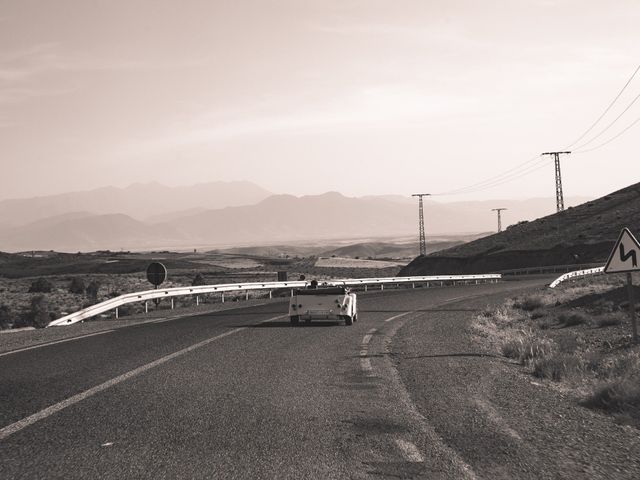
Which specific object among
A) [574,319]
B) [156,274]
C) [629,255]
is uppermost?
[629,255]

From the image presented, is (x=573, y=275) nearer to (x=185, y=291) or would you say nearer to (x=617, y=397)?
(x=185, y=291)

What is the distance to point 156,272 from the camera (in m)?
27.1

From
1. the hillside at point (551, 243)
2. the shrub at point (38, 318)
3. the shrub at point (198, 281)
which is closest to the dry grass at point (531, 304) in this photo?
the shrub at point (38, 318)

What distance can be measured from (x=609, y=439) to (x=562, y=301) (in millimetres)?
23399

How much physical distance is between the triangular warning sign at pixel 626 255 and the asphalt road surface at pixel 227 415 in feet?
15.0

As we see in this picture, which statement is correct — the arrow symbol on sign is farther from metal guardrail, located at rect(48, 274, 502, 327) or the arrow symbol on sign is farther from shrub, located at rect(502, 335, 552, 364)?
metal guardrail, located at rect(48, 274, 502, 327)

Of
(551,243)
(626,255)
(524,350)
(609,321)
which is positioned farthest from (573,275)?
(551,243)

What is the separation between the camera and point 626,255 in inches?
507

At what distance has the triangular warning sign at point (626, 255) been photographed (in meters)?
12.6

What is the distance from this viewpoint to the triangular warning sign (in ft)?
41.3

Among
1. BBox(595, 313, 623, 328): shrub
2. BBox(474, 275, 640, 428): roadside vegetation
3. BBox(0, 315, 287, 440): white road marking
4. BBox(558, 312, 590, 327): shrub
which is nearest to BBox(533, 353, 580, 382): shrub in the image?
BBox(474, 275, 640, 428): roadside vegetation

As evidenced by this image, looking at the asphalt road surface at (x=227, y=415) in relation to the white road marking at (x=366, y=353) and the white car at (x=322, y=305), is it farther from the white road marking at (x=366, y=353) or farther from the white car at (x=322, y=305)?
the white car at (x=322, y=305)

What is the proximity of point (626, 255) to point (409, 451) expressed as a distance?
8.84m

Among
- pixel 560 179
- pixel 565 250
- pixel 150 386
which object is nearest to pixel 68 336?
pixel 150 386
